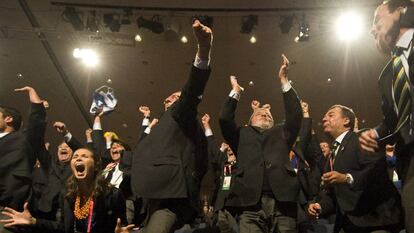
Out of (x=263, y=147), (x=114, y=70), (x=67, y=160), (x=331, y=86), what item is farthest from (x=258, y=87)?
(x=263, y=147)

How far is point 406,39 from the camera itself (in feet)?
6.39

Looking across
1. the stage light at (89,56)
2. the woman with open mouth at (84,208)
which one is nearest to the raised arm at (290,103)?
the woman with open mouth at (84,208)

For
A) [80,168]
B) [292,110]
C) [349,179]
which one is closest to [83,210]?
[80,168]

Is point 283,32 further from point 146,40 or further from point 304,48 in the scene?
point 146,40

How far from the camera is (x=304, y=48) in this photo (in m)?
8.91

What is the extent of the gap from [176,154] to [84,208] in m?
0.78

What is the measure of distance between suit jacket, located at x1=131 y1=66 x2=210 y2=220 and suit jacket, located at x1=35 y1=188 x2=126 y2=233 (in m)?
0.28

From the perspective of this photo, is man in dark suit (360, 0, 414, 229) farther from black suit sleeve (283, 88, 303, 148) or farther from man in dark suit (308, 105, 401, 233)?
black suit sleeve (283, 88, 303, 148)

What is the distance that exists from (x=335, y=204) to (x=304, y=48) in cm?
616

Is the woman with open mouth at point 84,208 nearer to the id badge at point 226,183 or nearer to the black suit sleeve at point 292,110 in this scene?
the id badge at point 226,183

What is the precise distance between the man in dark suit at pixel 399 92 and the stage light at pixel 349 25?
5.95 meters

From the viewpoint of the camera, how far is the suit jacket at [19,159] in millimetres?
3330

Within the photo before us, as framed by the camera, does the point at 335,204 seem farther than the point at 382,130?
Yes

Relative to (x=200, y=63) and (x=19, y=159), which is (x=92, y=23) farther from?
(x=200, y=63)
